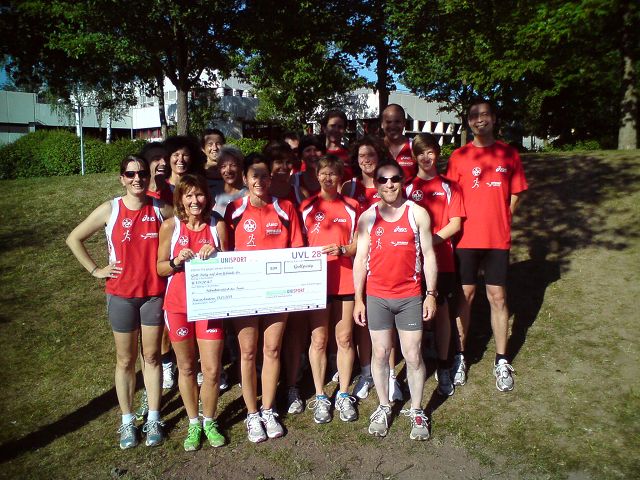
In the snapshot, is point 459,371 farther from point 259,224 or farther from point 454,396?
point 259,224

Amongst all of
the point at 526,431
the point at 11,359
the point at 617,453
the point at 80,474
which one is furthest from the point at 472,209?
the point at 11,359

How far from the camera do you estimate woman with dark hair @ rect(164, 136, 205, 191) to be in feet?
15.6

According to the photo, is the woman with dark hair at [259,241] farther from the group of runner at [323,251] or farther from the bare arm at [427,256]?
the bare arm at [427,256]

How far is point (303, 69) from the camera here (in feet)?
95.2

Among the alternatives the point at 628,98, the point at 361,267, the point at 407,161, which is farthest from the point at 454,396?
the point at 628,98

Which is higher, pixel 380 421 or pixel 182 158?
pixel 182 158

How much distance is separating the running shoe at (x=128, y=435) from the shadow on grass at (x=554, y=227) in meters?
3.49

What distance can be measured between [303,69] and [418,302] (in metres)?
27.2

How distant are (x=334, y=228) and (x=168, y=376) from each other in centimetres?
247

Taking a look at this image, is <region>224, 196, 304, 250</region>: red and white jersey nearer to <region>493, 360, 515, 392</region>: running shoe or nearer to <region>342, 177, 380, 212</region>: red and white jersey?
<region>342, 177, 380, 212</region>: red and white jersey

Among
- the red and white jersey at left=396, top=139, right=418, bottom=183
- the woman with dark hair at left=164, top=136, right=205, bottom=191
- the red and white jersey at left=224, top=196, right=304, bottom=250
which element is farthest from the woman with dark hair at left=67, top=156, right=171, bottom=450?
the red and white jersey at left=396, top=139, right=418, bottom=183

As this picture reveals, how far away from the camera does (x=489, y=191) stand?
4801 millimetres

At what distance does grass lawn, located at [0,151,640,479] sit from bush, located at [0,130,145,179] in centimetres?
1500

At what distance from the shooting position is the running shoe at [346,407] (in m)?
4.45
